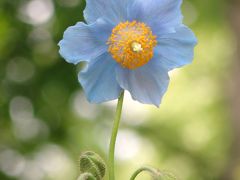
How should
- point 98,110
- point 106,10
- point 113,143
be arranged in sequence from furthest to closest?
point 98,110, point 106,10, point 113,143

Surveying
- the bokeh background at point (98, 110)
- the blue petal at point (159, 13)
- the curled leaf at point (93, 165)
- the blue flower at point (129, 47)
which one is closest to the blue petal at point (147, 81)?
the blue flower at point (129, 47)

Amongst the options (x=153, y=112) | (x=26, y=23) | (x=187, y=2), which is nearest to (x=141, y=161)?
(x=153, y=112)

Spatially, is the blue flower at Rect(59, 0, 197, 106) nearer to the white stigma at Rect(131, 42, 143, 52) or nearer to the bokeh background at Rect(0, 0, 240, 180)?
the white stigma at Rect(131, 42, 143, 52)

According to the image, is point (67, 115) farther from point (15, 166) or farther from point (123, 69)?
point (123, 69)

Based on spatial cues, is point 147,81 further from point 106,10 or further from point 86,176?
point 86,176

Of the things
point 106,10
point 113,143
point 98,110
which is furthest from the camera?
point 98,110

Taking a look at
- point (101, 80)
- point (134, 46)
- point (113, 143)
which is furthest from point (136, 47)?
point (113, 143)
